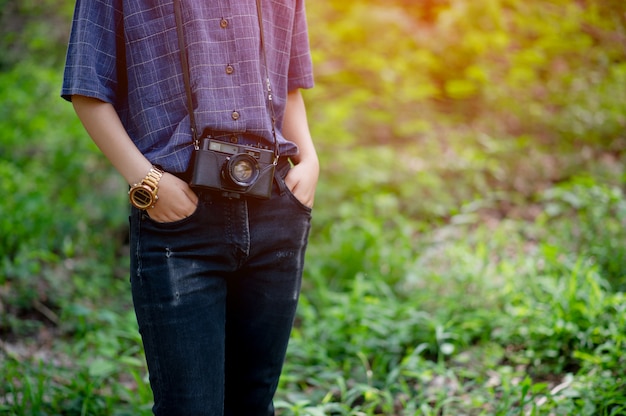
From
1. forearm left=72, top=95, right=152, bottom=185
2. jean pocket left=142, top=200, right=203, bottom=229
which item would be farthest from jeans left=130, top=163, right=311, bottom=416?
forearm left=72, top=95, right=152, bottom=185

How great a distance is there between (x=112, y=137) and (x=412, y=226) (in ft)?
10.6

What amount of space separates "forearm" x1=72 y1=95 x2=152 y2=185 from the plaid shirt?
31 millimetres

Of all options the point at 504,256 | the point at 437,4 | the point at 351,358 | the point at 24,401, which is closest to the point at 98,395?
the point at 24,401

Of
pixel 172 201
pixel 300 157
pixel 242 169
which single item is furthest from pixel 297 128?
pixel 172 201

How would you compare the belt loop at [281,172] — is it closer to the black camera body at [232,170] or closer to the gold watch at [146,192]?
the black camera body at [232,170]

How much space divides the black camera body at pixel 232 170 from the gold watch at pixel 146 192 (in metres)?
0.09

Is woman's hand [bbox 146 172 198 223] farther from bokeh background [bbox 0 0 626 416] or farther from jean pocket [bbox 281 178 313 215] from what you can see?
bokeh background [bbox 0 0 626 416]

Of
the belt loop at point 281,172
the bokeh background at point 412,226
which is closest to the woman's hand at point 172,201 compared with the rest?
the belt loop at point 281,172

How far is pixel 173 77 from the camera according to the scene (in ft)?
4.37

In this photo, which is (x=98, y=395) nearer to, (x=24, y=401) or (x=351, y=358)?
(x=24, y=401)

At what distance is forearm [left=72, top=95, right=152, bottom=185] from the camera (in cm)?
129

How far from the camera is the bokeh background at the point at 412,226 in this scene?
252 cm

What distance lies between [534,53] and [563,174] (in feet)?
3.86

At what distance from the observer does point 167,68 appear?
133 centimetres
